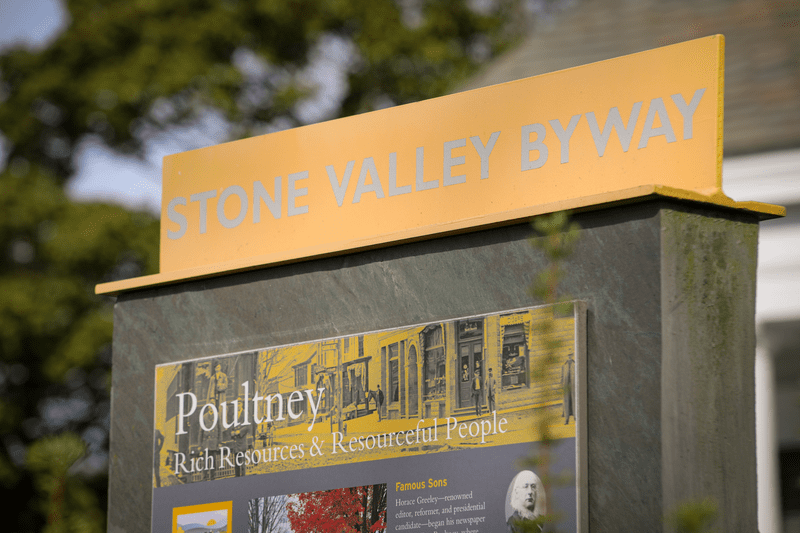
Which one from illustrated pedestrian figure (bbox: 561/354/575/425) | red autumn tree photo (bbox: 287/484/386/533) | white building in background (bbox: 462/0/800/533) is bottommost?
red autumn tree photo (bbox: 287/484/386/533)

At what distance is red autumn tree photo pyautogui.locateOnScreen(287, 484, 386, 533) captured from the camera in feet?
10.8

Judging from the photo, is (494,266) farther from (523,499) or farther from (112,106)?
(112,106)

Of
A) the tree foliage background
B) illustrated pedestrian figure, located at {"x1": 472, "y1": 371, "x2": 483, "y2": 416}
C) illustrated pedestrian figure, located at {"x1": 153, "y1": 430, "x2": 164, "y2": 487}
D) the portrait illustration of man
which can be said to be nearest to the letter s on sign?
illustrated pedestrian figure, located at {"x1": 153, "y1": 430, "x2": 164, "y2": 487}

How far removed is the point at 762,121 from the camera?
8516 millimetres

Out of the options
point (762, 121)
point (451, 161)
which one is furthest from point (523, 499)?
point (762, 121)

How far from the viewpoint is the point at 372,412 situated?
337 cm

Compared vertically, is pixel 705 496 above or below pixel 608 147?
below

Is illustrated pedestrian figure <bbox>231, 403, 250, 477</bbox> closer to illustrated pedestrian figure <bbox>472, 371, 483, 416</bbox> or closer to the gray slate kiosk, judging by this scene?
the gray slate kiosk

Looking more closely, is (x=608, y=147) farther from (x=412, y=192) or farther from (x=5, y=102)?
(x=5, y=102)

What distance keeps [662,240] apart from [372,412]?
1.05m

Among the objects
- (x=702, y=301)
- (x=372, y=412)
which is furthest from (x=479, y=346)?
(x=702, y=301)

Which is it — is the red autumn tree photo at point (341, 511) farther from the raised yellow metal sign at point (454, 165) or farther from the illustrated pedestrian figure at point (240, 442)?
the raised yellow metal sign at point (454, 165)

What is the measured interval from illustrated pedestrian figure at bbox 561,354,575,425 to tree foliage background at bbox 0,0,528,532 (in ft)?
34.0

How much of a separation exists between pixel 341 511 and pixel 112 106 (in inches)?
472
